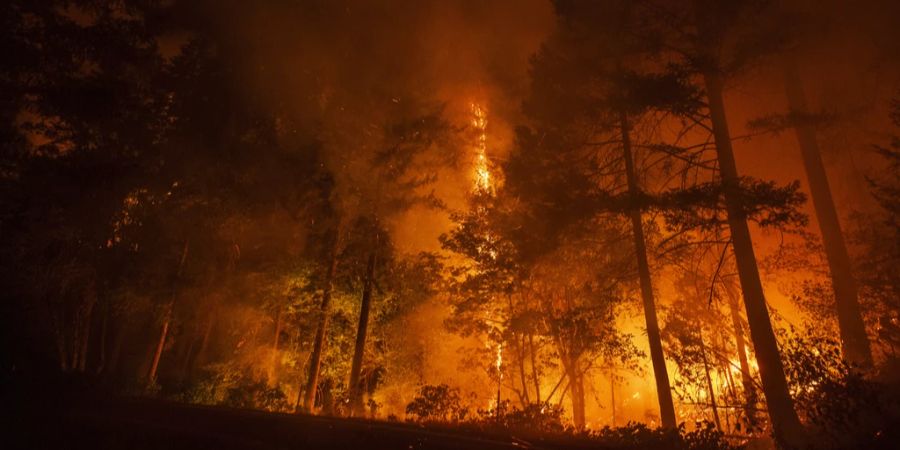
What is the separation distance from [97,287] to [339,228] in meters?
9.27

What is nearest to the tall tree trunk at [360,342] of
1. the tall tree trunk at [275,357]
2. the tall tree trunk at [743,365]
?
the tall tree trunk at [275,357]

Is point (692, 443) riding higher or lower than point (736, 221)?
lower

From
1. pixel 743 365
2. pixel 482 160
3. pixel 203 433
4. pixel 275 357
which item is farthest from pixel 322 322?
pixel 743 365

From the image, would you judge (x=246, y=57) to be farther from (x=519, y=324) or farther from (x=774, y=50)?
(x=774, y=50)

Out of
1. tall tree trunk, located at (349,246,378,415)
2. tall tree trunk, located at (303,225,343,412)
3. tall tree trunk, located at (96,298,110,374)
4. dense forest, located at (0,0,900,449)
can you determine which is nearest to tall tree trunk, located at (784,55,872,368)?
dense forest, located at (0,0,900,449)

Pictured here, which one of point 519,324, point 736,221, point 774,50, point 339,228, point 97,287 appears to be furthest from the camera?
point 339,228

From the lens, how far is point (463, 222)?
1652cm

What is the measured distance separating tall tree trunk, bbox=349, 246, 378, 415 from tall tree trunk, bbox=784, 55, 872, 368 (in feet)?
49.1

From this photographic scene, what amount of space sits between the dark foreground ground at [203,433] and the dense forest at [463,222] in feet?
9.44

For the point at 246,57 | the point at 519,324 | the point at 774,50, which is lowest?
the point at 519,324

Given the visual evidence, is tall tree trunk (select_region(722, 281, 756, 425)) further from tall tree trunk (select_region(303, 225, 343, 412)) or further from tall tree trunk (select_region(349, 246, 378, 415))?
tall tree trunk (select_region(303, 225, 343, 412))

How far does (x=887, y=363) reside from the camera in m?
11.9

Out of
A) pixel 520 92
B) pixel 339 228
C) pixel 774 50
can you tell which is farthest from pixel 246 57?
pixel 774 50

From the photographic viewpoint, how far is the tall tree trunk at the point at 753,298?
938 centimetres
